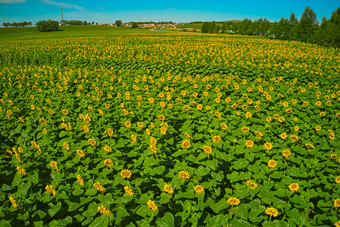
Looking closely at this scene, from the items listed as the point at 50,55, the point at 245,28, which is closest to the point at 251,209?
the point at 50,55

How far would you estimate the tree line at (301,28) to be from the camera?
98.7 feet

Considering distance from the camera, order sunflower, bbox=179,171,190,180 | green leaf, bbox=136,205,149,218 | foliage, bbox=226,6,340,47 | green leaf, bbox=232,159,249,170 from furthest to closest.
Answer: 1. foliage, bbox=226,6,340,47
2. green leaf, bbox=232,159,249,170
3. sunflower, bbox=179,171,190,180
4. green leaf, bbox=136,205,149,218

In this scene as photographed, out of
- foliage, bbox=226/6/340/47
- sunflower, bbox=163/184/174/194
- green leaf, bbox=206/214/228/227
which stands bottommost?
green leaf, bbox=206/214/228/227

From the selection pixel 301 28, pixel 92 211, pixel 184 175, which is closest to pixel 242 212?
pixel 184 175

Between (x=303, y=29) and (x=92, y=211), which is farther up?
(x=303, y=29)

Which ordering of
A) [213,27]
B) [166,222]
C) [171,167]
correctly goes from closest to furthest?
[166,222] < [171,167] < [213,27]

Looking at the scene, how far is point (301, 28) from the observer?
127 ft

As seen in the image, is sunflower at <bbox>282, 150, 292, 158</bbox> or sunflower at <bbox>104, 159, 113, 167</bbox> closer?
sunflower at <bbox>104, 159, 113, 167</bbox>

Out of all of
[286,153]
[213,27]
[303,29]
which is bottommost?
[286,153]

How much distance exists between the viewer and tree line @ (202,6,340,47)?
30.1 meters

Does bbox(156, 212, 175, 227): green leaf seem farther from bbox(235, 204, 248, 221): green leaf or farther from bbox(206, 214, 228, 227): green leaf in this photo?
bbox(235, 204, 248, 221): green leaf

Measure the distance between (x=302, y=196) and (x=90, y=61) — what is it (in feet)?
44.8

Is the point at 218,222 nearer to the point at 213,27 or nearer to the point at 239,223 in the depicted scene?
the point at 239,223

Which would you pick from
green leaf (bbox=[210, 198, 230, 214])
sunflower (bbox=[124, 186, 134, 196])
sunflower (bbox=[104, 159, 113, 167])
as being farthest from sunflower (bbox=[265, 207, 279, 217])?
sunflower (bbox=[104, 159, 113, 167])
